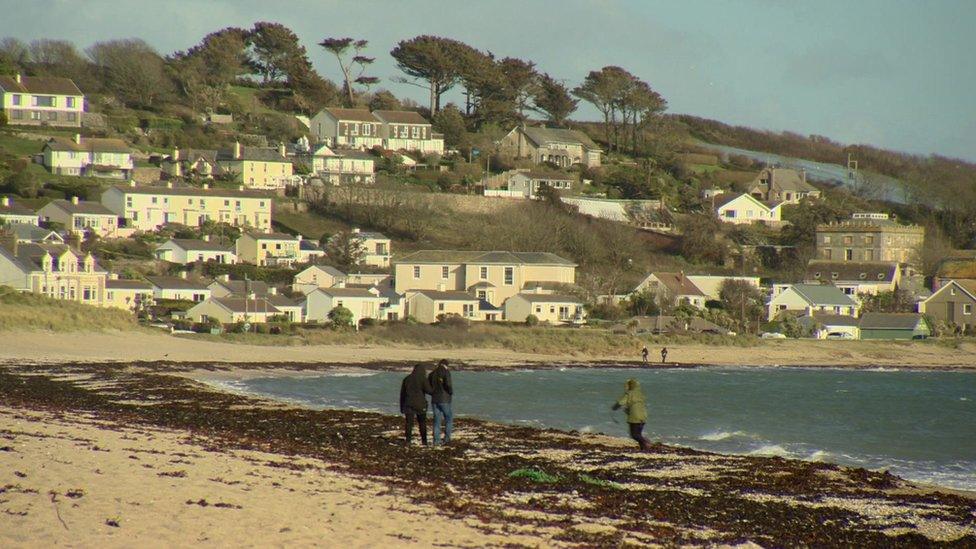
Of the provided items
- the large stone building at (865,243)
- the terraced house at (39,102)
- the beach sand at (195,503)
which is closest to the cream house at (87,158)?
the terraced house at (39,102)

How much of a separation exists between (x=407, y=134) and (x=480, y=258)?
104 feet

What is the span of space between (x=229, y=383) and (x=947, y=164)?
8329 centimetres

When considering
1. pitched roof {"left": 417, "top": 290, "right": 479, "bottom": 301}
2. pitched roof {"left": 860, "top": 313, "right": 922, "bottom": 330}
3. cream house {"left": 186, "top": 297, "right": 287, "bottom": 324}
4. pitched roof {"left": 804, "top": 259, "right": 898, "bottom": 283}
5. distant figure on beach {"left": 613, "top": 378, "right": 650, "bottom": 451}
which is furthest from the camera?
pitched roof {"left": 804, "top": 259, "right": 898, "bottom": 283}

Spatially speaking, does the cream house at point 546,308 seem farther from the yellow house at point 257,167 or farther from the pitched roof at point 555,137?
the pitched roof at point 555,137

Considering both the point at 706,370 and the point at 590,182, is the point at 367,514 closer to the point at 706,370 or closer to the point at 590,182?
the point at 706,370

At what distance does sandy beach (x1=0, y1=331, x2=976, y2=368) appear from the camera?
37250 mm

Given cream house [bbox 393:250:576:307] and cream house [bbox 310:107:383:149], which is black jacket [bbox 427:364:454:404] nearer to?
cream house [bbox 393:250:576:307]

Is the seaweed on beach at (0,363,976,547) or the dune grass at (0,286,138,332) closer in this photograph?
the seaweed on beach at (0,363,976,547)

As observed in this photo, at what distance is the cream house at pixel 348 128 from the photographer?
90.4 metres

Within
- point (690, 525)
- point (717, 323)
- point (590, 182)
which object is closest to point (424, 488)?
point (690, 525)

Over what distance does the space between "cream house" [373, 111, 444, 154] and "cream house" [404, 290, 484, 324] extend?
112 ft

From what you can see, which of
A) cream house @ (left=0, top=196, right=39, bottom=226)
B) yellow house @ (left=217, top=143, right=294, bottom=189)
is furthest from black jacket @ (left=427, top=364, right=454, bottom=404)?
yellow house @ (left=217, top=143, right=294, bottom=189)

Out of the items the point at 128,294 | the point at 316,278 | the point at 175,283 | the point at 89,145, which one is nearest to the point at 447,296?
the point at 316,278

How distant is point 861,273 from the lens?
71.8 metres
